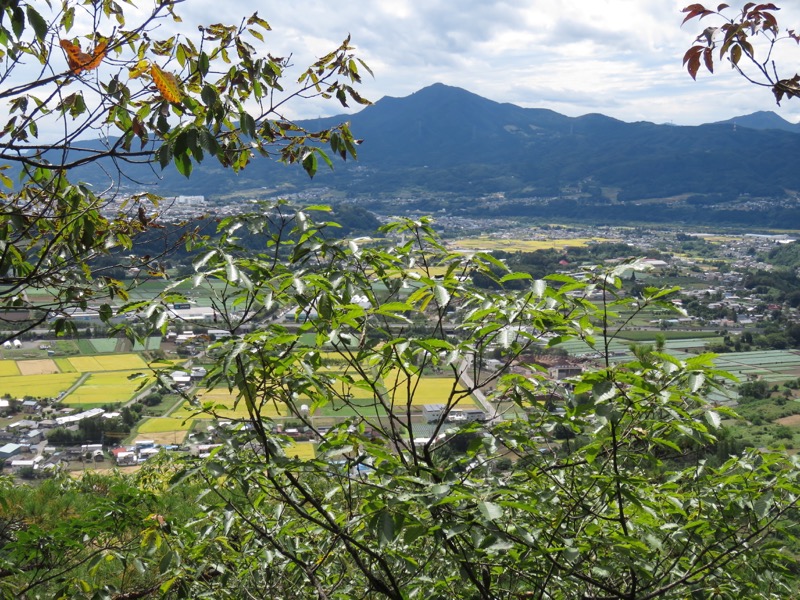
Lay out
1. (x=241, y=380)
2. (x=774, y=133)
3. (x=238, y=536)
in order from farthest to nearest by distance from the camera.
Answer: (x=774, y=133) → (x=238, y=536) → (x=241, y=380)

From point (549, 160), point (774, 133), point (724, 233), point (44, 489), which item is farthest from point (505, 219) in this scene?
point (44, 489)

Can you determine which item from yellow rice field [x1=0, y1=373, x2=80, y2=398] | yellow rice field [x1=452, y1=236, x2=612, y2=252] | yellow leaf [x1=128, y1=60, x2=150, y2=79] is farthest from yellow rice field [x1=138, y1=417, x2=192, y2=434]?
yellow rice field [x1=452, y1=236, x2=612, y2=252]

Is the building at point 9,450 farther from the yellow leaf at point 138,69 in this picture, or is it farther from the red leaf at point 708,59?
the red leaf at point 708,59

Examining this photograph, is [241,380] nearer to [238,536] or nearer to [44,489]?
[238,536]

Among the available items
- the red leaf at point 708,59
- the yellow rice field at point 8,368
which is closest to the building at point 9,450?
the yellow rice field at point 8,368

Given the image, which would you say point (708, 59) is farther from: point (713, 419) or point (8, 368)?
point (8, 368)

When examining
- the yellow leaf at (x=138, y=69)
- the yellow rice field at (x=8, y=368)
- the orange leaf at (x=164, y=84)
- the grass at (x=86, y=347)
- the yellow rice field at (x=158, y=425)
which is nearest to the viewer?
the orange leaf at (x=164, y=84)
